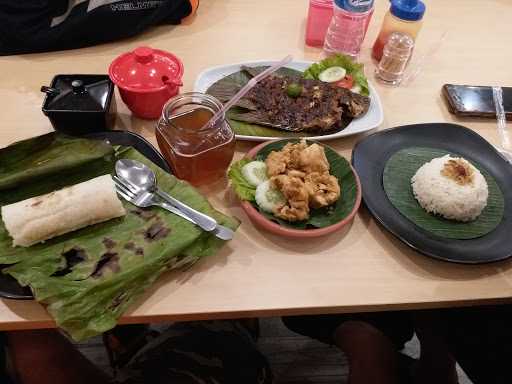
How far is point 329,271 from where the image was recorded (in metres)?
0.98

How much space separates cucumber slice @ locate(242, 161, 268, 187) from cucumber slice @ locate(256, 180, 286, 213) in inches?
1.2

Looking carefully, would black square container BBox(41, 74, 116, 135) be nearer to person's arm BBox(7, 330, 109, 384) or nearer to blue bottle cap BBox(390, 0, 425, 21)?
person's arm BBox(7, 330, 109, 384)

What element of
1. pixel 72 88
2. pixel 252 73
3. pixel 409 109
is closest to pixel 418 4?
pixel 409 109

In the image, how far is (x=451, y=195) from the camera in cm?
107

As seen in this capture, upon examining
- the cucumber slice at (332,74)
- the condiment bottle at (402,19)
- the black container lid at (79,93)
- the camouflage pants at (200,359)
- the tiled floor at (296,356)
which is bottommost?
the tiled floor at (296,356)

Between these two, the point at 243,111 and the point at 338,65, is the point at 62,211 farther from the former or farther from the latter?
the point at 338,65

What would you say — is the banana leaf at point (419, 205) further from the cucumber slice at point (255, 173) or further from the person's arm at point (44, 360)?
the person's arm at point (44, 360)

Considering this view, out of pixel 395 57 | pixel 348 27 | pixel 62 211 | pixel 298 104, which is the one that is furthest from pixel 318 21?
pixel 62 211

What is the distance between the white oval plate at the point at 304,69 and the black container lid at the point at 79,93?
312 millimetres

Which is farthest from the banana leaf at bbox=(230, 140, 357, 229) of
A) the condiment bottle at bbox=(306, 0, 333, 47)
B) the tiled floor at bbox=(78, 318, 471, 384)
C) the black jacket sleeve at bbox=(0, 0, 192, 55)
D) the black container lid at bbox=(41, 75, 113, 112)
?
the tiled floor at bbox=(78, 318, 471, 384)

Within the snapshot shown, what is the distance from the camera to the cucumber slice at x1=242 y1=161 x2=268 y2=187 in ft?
3.49

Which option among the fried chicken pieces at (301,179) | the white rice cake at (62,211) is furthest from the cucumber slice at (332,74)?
the white rice cake at (62,211)

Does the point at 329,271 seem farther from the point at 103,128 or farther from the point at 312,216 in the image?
the point at 103,128

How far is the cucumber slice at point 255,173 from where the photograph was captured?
1063mm
